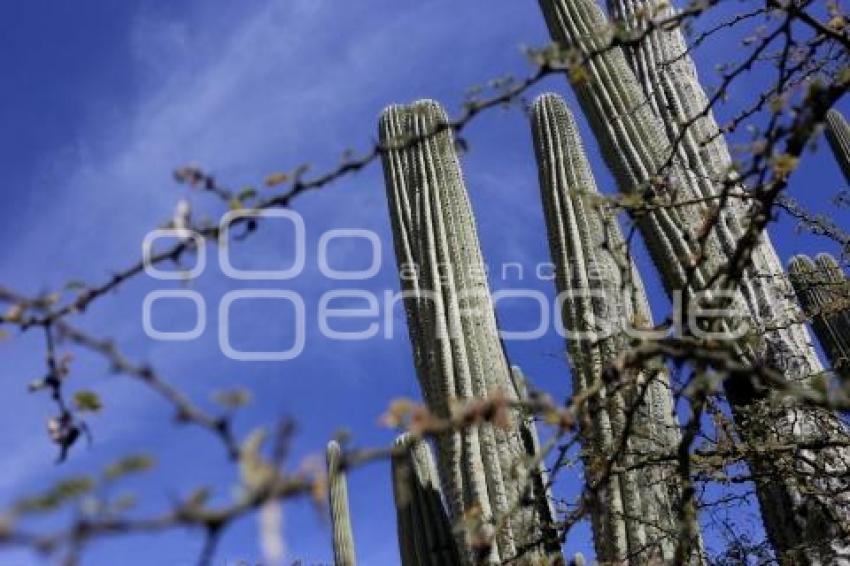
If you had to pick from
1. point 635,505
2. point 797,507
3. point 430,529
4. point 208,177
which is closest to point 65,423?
point 208,177

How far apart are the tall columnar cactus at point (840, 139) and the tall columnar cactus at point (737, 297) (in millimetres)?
2852

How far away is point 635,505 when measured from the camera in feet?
18.3

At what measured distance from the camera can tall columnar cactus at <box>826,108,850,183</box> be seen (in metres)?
8.48

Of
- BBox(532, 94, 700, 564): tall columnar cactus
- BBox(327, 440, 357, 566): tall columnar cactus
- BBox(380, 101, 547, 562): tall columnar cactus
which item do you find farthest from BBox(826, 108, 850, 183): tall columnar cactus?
BBox(327, 440, 357, 566): tall columnar cactus

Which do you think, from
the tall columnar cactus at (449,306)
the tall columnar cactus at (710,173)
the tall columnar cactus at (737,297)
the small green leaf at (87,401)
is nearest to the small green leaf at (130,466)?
the small green leaf at (87,401)

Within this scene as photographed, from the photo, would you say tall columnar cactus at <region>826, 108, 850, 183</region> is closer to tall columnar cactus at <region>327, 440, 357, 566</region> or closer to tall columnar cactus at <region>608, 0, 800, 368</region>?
tall columnar cactus at <region>608, 0, 800, 368</region>

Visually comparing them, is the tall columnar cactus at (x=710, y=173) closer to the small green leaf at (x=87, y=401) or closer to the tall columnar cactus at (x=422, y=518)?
the tall columnar cactus at (x=422, y=518)

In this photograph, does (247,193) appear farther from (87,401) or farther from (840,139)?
(840,139)

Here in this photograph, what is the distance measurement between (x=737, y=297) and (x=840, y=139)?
160 inches

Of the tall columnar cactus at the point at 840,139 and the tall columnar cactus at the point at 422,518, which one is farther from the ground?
the tall columnar cactus at the point at 840,139

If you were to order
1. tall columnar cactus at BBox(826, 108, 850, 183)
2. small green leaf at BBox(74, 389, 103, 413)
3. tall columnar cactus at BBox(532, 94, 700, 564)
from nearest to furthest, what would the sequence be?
small green leaf at BBox(74, 389, 103, 413) < tall columnar cactus at BBox(532, 94, 700, 564) < tall columnar cactus at BBox(826, 108, 850, 183)

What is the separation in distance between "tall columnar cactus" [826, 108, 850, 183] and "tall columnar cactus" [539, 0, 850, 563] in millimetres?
2852

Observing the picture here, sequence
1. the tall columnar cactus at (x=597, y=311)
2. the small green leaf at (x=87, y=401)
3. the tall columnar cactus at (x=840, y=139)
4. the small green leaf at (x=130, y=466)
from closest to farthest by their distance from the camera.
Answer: the small green leaf at (x=130, y=466), the small green leaf at (x=87, y=401), the tall columnar cactus at (x=597, y=311), the tall columnar cactus at (x=840, y=139)

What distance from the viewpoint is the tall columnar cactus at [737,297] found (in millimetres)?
3895
